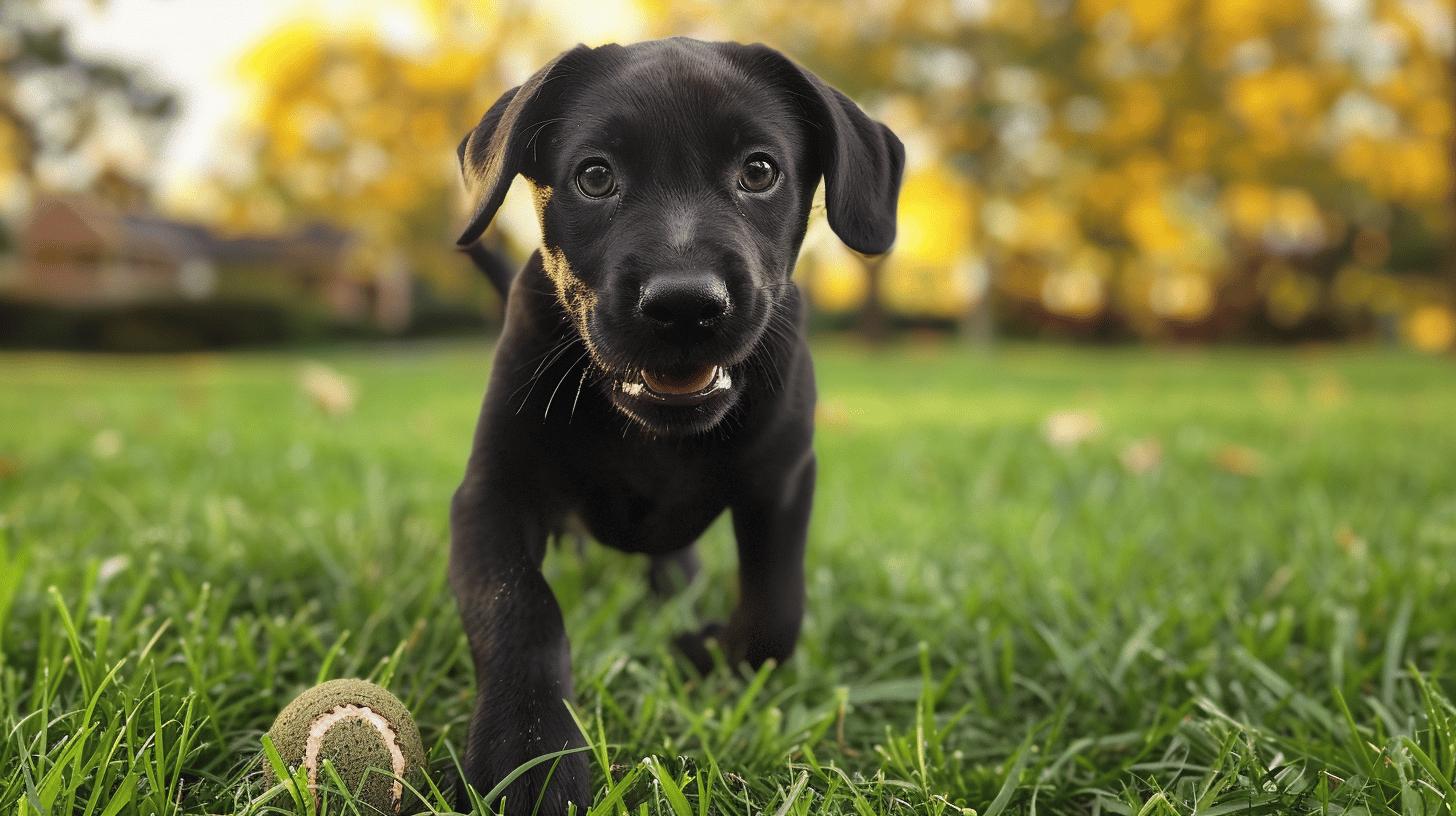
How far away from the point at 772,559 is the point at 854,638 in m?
0.80

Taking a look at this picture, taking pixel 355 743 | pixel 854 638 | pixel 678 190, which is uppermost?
pixel 678 190

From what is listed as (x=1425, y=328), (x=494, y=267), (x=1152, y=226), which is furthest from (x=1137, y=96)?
(x=494, y=267)

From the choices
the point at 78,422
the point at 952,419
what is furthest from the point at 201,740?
the point at 952,419

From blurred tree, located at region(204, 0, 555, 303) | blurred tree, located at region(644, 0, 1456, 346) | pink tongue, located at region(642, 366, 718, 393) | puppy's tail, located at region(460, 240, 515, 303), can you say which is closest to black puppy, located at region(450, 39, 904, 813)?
pink tongue, located at region(642, 366, 718, 393)

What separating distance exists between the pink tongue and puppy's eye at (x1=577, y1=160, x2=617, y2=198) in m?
0.33

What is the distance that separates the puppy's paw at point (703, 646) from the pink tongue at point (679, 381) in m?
0.82

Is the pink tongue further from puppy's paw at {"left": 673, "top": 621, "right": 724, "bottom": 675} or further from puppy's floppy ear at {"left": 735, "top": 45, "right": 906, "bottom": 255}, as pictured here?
puppy's paw at {"left": 673, "top": 621, "right": 724, "bottom": 675}

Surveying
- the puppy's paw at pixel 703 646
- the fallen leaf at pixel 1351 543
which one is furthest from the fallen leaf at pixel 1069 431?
the puppy's paw at pixel 703 646

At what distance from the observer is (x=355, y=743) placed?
4.93 ft

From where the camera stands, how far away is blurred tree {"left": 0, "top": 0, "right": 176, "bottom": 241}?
31.0 metres

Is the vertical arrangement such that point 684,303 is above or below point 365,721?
above

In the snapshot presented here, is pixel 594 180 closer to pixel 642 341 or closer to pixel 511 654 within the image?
pixel 642 341

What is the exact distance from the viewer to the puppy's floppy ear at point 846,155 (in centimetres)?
170

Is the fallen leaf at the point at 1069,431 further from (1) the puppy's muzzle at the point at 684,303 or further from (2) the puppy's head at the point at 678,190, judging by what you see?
(1) the puppy's muzzle at the point at 684,303
